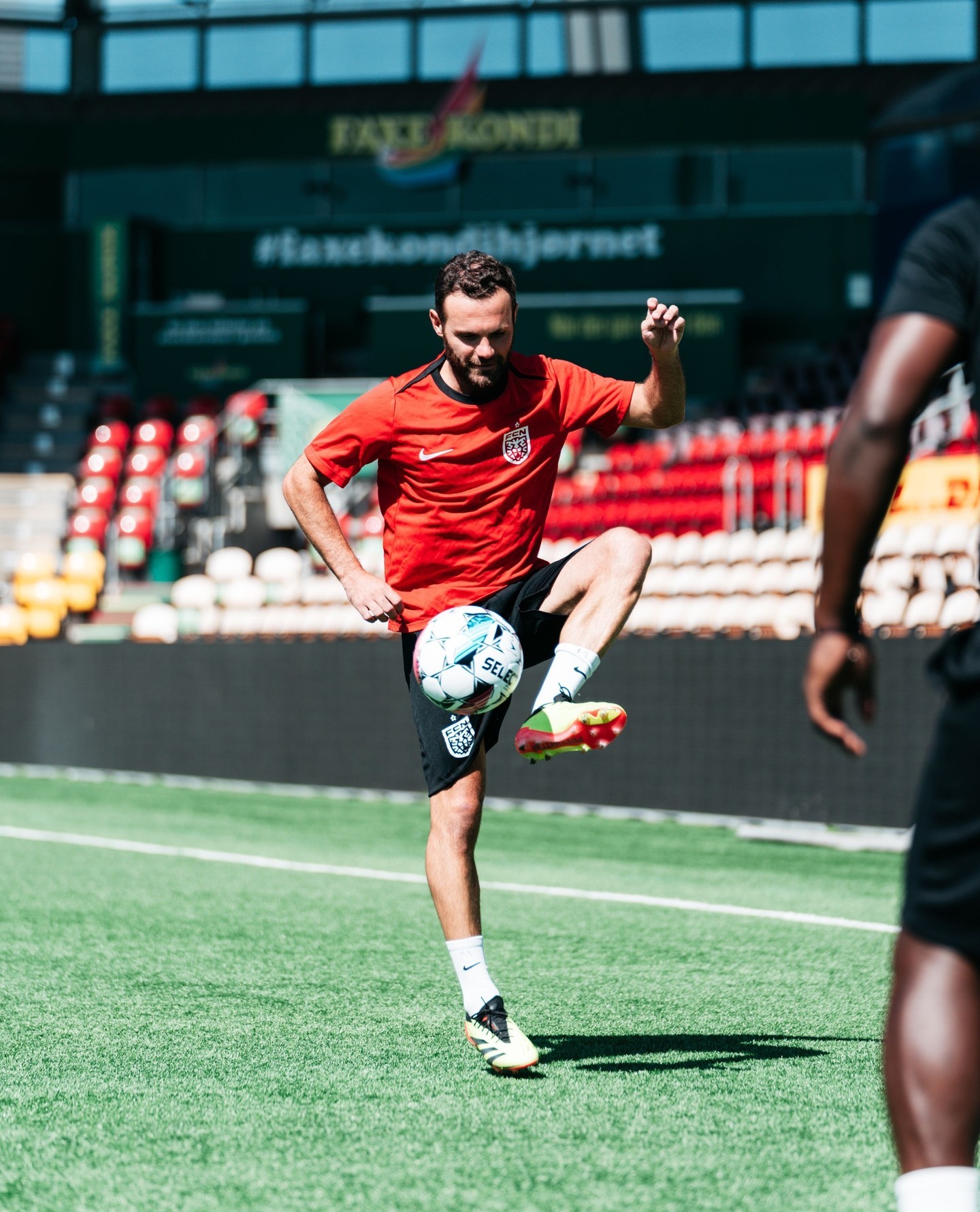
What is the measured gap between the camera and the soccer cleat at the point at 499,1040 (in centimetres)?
371

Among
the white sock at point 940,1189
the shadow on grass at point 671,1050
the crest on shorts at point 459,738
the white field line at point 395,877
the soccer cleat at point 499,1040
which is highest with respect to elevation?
the crest on shorts at point 459,738

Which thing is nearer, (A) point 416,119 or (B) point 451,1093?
(B) point 451,1093

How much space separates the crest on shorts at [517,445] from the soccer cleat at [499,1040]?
1.22 meters

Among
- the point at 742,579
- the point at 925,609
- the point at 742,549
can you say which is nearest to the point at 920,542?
the point at 925,609

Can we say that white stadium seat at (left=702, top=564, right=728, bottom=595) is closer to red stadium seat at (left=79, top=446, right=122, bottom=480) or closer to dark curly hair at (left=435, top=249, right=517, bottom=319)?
dark curly hair at (left=435, top=249, right=517, bottom=319)

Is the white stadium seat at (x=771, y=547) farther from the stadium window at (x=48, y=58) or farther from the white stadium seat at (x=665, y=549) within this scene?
the stadium window at (x=48, y=58)

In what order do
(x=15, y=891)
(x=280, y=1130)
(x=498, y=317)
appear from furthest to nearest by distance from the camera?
1. (x=15, y=891)
2. (x=498, y=317)
3. (x=280, y=1130)

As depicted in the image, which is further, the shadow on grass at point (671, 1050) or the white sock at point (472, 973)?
the shadow on grass at point (671, 1050)

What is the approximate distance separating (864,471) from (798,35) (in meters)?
22.6

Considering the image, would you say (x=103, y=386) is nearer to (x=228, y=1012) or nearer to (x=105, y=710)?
(x=105, y=710)

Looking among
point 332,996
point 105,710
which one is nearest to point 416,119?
→ point 105,710

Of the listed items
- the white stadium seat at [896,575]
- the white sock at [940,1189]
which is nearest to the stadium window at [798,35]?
the white stadium seat at [896,575]

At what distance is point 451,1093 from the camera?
361 centimetres

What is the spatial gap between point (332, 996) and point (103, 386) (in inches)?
784
